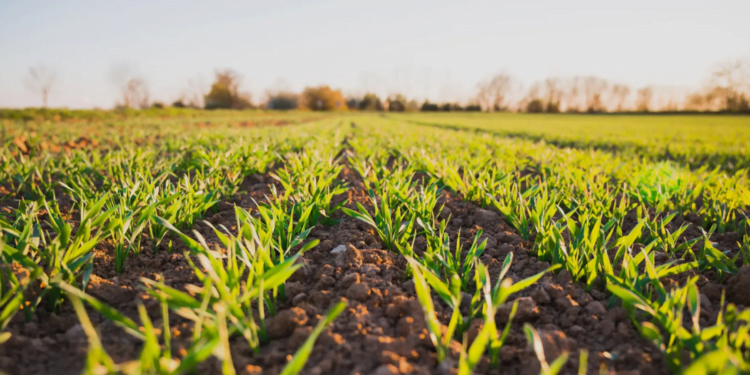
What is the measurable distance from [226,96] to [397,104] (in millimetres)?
31748

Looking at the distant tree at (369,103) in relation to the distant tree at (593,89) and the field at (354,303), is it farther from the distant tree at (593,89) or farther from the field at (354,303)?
the field at (354,303)

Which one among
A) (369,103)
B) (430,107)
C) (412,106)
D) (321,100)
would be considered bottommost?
(430,107)

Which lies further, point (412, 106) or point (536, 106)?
point (412, 106)

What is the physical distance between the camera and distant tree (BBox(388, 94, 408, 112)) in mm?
75062

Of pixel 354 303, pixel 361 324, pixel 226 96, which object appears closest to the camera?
pixel 361 324

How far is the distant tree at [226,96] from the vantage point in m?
63.2

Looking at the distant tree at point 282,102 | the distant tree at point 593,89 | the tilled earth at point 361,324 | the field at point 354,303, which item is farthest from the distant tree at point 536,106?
Answer: the tilled earth at point 361,324

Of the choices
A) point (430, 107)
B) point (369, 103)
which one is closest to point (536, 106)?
point (430, 107)

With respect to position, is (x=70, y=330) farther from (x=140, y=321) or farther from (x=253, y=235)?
(x=253, y=235)

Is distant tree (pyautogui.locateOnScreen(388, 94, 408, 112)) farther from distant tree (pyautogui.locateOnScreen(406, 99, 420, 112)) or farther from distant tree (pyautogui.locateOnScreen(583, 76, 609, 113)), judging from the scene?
distant tree (pyautogui.locateOnScreen(583, 76, 609, 113))

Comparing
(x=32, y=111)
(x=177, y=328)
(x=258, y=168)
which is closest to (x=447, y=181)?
(x=258, y=168)

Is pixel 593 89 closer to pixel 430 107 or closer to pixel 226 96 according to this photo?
pixel 430 107

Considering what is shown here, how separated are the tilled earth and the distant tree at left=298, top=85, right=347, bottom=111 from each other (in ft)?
239

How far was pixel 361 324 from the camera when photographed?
4.22 ft
